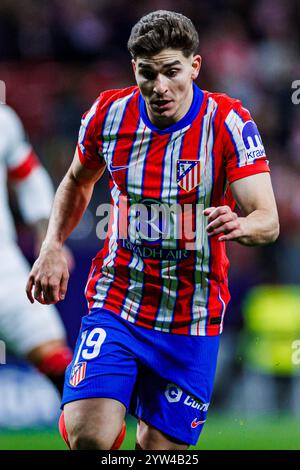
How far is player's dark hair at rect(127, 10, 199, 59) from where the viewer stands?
145 inches

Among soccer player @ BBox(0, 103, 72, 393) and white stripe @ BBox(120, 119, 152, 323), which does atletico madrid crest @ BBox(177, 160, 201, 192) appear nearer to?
white stripe @ BBox(120, 119, 152, 323)

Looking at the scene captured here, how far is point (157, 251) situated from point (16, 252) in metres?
2.60

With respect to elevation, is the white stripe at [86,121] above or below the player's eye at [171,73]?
below

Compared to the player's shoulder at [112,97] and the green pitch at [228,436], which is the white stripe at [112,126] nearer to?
the player's shoulder at [112,97]

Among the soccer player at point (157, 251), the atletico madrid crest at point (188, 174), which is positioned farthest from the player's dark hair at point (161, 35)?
the atletico madrid crest at point (188, 174)

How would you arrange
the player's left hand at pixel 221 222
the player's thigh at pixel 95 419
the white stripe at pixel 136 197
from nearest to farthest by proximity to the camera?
the player's left hand at pixel 221 222
the player's thigh at pixel 95 419
the white stripe at pixel 136 197

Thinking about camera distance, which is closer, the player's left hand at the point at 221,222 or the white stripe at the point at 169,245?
the player's left hand at the point at 221,222

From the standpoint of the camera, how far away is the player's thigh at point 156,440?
397 cm

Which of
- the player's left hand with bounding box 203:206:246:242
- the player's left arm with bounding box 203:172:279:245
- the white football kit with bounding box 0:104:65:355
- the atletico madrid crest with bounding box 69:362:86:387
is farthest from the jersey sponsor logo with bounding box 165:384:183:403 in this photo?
the white football kit with bounding box 0:104:65:355

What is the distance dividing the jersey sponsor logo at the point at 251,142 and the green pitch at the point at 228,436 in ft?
9.76

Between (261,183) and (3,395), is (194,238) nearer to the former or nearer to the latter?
(261,183)

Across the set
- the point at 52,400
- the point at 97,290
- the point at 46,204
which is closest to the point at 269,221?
the point at 97,290

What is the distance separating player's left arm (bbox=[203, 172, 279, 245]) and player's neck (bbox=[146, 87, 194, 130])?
0.38 meters

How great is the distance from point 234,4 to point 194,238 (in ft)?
A: 25.2
